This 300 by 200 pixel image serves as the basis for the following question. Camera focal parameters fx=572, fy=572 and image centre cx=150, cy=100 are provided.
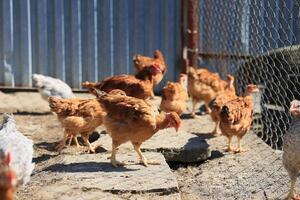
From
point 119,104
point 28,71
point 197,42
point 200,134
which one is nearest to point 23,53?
point 28,71

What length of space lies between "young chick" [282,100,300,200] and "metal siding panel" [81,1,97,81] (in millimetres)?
5110

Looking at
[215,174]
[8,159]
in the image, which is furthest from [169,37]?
[8,159]

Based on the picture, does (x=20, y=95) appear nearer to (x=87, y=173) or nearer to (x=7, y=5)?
(x=7, y=5)

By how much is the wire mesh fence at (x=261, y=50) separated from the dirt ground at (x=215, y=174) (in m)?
0.45

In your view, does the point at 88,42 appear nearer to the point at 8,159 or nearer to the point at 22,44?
the point at 22,44

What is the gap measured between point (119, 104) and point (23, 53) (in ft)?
13.7

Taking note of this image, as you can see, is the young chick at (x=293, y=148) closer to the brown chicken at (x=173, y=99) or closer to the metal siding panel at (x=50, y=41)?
the brown chicken at (x=173, y=99)

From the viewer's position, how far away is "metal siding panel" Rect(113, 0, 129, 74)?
9523 millimetres

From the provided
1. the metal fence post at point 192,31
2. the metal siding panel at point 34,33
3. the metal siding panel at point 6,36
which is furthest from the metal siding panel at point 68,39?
the metal fence post at point 192,31

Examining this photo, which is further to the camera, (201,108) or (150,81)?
(201,108)

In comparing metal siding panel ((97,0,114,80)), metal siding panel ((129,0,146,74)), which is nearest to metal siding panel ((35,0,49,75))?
metal siding panel ((97,0,114,80))

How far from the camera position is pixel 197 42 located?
9.64 meters

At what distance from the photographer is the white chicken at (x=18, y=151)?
428 cm

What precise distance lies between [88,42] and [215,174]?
430 cm
